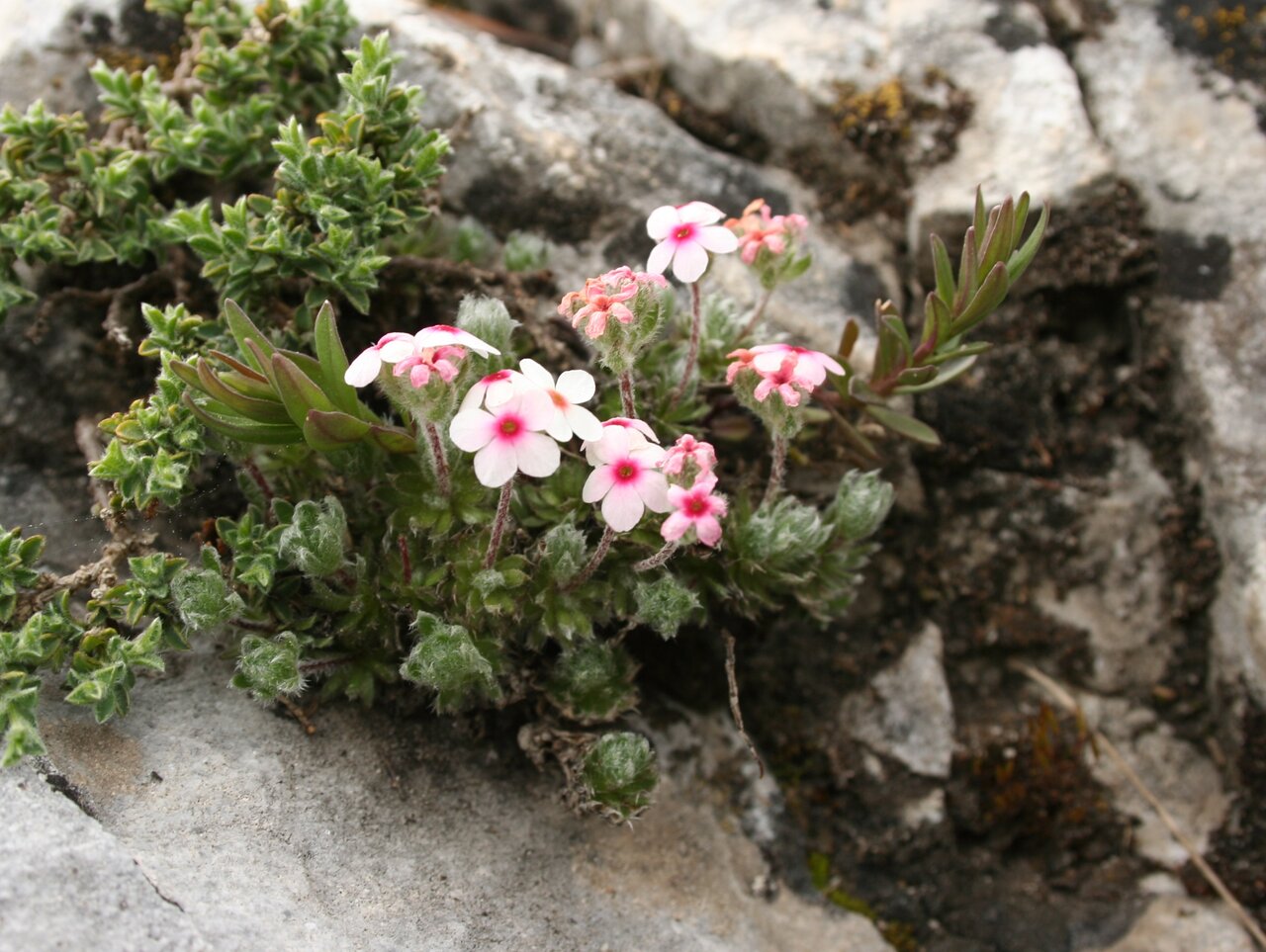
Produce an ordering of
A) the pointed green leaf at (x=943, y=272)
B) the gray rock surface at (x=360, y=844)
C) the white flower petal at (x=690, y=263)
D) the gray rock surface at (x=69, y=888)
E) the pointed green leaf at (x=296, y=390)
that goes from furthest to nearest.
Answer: the pointed green leaf at (x=943, y=272) → the white flower petal at (x=690, y=263) → the pointed green leaf at (x=296, y=390) → the gray rock surface at (x=360, y=844) → the gray rock surface at (x=69, y=888)

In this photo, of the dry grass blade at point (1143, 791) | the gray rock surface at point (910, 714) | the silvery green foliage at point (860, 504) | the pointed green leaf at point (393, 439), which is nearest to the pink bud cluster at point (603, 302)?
the pointed green leaf at point (393, 439)

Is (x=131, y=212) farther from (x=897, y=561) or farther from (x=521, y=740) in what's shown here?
(x=897, y=561)

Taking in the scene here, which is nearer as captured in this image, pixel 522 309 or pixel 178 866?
pixel 178 866

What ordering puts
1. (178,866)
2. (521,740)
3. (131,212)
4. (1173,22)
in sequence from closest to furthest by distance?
(178,866) < (521,740) < (131,212) < (1173,22)

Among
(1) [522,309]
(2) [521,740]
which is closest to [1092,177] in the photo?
(1) [522,309]

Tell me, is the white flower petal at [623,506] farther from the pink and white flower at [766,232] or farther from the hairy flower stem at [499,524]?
the pink and white flower at [766,232]

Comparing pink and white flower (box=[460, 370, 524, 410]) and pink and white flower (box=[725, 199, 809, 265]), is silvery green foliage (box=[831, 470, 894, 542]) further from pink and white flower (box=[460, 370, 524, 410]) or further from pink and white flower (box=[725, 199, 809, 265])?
pink and white flower (box=[460, 370, 524, 410])
